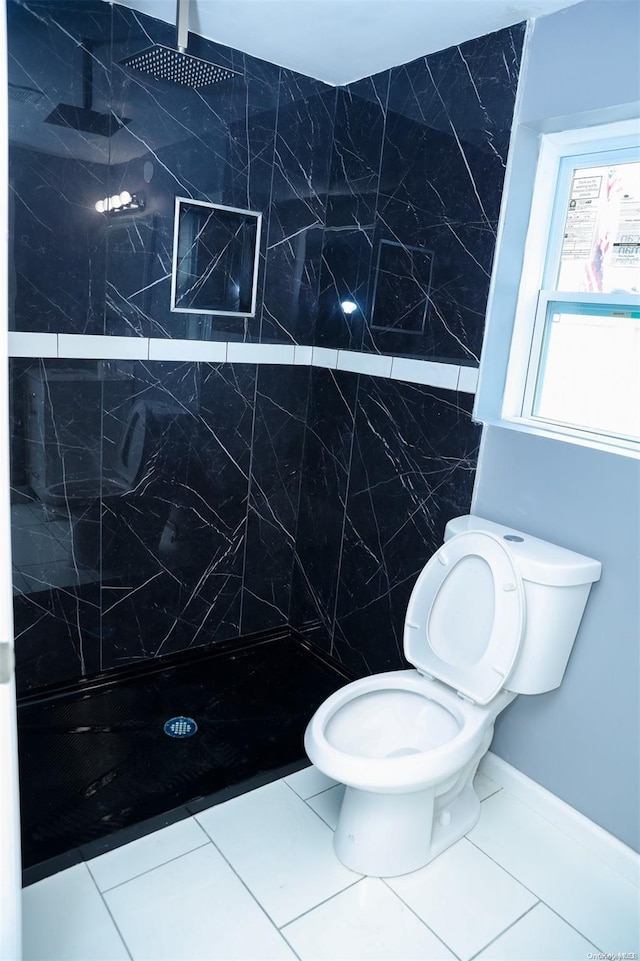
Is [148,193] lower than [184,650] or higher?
higher

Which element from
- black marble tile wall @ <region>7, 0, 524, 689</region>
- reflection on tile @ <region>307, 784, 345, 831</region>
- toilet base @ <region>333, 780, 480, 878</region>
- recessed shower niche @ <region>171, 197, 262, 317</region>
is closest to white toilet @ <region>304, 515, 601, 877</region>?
toilet base @ <region>333, 780, 480, 878</region>

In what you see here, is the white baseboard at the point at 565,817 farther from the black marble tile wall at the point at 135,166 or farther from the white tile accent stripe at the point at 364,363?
the black marble tile wall at the point at 135,166

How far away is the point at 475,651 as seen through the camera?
1.88 metres

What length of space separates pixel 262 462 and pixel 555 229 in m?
1.37

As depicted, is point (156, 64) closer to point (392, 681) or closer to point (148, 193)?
point (148, 193)

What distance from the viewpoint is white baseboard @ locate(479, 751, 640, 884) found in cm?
179

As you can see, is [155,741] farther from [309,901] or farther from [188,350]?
[188,350]

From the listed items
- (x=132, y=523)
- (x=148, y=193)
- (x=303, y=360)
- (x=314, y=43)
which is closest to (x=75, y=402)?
(x=132, y=523)

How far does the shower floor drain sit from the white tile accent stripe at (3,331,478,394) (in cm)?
127

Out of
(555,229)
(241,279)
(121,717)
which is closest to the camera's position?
(555,229)

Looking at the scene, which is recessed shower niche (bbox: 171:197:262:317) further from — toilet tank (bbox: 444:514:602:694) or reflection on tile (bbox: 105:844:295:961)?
reflection on tile (bbox: 105:844:295:961)

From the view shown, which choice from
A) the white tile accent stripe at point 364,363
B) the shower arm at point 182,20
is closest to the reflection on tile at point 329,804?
the white tile accent stripe at point 364,363

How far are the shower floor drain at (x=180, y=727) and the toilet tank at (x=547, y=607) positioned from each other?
108cm

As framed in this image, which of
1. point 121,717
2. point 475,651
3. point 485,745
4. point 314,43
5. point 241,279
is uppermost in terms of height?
point 314,43
